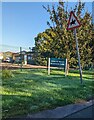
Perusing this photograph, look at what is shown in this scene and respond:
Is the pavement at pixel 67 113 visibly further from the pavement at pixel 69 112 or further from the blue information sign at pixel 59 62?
the blue information sign at pixel 59 62

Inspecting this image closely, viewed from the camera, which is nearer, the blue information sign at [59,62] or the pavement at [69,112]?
the pavement at [69,112]

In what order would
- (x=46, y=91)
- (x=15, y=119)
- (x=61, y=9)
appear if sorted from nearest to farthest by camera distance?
(x=15, y=119), (x=46, y=91), (x=61, y=9)

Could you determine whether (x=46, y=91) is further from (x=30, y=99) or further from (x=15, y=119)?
(x=15, y=119)

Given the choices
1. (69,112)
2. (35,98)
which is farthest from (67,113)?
(35,98)

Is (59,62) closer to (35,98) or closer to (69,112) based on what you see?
(35,98)

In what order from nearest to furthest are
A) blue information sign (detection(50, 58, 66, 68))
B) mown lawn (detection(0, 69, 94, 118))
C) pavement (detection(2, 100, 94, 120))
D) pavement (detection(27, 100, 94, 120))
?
pavement (detection(2, 100, 94, 120)) → pavement (detection(27, 100, 94, 120)) → mown lawn (detection(0, 69, 94, 118)) → blue information sign (detection(50, 58, 66, 68))

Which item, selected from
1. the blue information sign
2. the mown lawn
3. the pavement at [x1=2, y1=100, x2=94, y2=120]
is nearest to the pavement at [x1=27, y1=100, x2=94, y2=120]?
the pavement at [x1=2, y1=100, x2=94, y2=120]

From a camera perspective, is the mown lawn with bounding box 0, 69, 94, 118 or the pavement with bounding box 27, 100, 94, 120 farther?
the mown lawn with bounding box 0, 69, 94, 118

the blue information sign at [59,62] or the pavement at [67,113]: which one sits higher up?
the blue information sign at [59,62]

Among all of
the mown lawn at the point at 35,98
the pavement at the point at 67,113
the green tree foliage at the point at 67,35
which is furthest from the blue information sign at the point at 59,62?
the pavement at the point at 67,113

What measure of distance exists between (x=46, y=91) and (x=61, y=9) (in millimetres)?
11510

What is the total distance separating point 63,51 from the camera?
20.8 metres

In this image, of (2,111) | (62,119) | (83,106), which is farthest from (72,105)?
(2,111)

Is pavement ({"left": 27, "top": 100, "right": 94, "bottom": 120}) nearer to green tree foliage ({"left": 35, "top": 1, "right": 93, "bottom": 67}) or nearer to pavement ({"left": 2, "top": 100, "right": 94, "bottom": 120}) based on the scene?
pavement ({"left": 2, "top": 100, "right": 94, "bottom": 120})
